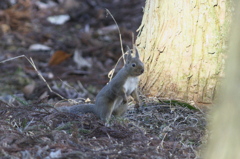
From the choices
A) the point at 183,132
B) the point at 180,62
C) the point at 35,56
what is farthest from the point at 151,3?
the point at 35,56

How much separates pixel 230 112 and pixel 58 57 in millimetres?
6734

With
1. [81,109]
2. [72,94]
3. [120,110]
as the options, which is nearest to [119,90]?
[120,110]

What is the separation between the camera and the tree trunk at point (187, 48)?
15.1 ft

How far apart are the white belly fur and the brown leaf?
4.47 meters

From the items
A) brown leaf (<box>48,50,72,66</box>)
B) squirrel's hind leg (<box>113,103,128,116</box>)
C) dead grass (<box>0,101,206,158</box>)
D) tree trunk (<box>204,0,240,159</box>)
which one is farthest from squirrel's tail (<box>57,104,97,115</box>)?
brown leaf (<box>48,50,72,66</box>)

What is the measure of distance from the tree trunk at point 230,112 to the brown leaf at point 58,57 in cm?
645

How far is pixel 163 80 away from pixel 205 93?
422mm

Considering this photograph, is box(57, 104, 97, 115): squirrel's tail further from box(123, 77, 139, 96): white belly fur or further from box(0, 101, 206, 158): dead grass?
box(123, 77, 139, 96): white belly fur

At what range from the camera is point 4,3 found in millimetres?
10766

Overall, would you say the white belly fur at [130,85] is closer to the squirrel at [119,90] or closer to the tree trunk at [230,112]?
the squirrel at [119,90]

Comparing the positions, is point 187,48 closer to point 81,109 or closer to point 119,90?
point 119,90

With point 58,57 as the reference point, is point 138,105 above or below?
above

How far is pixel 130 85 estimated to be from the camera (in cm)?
428

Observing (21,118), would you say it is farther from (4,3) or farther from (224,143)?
(4,3)
